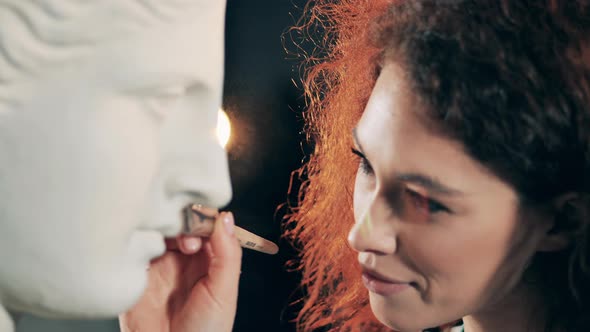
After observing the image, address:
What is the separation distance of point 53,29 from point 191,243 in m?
0.47

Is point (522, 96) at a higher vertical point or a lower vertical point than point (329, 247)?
higher

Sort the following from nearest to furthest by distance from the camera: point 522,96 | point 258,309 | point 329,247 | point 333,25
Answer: point 522,96 → point 333,25 → point 329,247 → point 258,309

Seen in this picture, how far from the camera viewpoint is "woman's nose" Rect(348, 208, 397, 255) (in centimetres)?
79

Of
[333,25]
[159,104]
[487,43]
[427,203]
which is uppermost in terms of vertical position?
[333,25]

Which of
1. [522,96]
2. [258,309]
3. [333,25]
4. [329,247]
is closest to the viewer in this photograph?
[522,96]

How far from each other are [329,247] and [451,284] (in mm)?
520

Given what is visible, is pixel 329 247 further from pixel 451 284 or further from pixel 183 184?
pixel 183 184

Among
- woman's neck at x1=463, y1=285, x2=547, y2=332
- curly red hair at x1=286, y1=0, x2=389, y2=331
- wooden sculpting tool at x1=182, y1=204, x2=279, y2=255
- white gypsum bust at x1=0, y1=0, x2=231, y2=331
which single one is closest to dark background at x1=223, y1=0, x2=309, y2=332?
curly red hair at x1=286, y1=0, x2=389, y2=331

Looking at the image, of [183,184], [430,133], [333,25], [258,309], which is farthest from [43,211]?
[258,309]

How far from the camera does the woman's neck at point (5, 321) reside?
53cm

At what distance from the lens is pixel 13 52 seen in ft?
1.48

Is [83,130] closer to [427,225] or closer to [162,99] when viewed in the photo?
[162,99]

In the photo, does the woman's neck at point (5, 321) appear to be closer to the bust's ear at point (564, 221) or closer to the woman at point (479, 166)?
the woman at point (479, 166)

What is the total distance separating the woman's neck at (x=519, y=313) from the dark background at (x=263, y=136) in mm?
634
